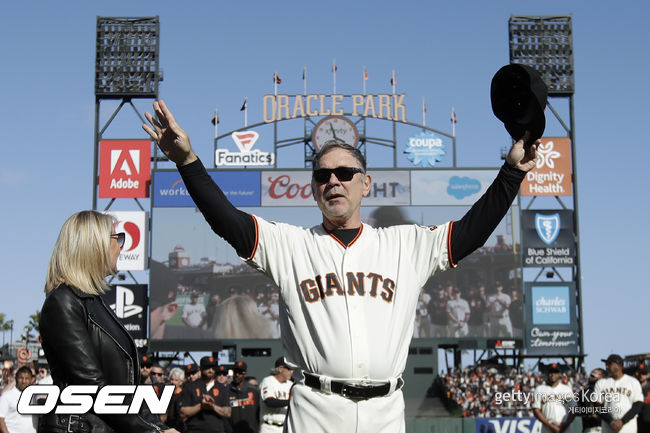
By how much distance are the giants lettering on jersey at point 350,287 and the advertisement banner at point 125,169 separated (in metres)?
28.6

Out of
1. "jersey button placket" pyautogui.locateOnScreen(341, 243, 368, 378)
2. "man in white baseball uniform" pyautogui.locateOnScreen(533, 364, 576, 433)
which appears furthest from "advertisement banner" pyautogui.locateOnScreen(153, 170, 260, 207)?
"jersey button placket" pyautogui.locateOnScreen(341, 243, 368, 378)

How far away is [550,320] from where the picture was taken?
30.8m

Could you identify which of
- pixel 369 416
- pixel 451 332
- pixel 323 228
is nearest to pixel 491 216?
pixel 323 228

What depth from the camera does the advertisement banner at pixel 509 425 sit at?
50.2ft

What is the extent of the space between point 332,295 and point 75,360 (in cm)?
109

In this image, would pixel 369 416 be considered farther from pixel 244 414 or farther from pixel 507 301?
pixel 507 301

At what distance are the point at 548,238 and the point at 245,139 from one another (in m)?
12.4

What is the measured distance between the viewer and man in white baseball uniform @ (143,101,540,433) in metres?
3.37

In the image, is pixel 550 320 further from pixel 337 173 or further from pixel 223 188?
pixel 337 173

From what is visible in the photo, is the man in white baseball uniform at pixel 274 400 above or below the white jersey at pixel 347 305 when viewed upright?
below

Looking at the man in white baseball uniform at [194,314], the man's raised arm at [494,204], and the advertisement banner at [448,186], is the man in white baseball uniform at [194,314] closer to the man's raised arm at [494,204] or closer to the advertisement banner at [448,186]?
the advertisement banner at [448,186]

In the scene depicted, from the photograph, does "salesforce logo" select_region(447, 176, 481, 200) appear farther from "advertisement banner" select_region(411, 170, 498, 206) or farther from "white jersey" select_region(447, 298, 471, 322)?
"white jersey" select_region(447, 298, 471, 322)

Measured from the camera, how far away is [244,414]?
12.1m

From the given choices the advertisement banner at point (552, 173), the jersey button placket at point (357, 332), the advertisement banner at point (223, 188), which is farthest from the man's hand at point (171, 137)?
the advertisement banner at point (552, 173)
